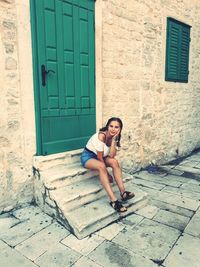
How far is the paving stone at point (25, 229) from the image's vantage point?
8.66ft

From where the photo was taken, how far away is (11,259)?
2326 millimetres

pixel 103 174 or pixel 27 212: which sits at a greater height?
pixel 103 174

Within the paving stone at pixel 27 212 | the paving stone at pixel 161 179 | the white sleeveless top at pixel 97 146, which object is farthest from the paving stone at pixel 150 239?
the paving stone at pixel 161 179

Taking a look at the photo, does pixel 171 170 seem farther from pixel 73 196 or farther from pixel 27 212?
Answer: pixel 27 212

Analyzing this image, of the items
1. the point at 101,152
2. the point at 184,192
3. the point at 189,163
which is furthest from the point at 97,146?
the point at 189,163

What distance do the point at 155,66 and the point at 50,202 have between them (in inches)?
144

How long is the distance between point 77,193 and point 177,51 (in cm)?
438

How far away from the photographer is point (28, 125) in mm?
3283

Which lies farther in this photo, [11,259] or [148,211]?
[148,211]

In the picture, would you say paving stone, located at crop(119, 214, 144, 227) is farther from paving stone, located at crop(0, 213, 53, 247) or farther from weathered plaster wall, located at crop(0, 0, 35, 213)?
weathered plaster wall, located at crop(0, 0, 35, 213)

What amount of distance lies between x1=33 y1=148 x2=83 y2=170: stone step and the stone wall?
96 centimetres

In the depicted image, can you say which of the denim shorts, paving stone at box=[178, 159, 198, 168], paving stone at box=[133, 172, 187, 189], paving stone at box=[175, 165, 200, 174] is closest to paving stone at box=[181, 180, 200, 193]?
paving stone at box=[133, 172, 187, 189]

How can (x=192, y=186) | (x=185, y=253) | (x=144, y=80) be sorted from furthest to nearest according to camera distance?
(x=144, y=80)
(x=192, y=186)
(x=185, y=253)

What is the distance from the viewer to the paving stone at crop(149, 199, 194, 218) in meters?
3.30
